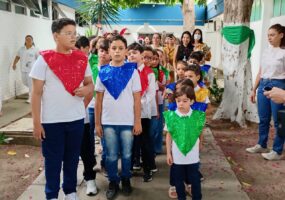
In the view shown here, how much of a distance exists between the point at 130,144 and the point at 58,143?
74cm

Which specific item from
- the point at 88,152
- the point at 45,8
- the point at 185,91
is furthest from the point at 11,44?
the point at 185,91

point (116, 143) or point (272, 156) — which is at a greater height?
point (116, 143)

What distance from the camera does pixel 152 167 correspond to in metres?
4.03

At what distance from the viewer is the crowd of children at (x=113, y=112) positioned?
9.32 feet

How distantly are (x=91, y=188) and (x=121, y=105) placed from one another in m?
0.91

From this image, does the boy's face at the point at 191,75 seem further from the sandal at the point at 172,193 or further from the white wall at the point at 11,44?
the white wall at the point at 11,44

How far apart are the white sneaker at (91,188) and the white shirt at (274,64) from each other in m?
2.69

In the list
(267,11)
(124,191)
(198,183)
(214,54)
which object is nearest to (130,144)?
(124,191)

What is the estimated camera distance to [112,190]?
344cm

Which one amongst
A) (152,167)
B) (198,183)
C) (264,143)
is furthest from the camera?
(264,143)

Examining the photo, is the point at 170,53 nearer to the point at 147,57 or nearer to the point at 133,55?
the point at 147,57

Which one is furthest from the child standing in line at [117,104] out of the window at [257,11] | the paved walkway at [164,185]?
the window at [257,11]

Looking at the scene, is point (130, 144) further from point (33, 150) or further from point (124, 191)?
point (33, 150)

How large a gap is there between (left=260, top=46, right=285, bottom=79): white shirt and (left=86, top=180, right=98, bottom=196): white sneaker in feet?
8.83
